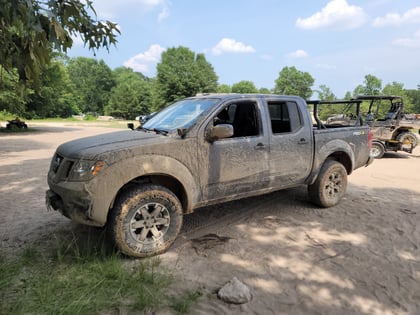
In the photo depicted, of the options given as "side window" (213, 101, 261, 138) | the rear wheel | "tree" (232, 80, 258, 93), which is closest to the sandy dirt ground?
"side window" (213, 101, 261, 138)

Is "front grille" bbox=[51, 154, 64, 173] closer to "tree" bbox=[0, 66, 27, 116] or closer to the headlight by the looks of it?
the headlight

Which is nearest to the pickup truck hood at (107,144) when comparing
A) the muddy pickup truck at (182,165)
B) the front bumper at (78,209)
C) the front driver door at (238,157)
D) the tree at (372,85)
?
the muddy pickup truck at (182,165)

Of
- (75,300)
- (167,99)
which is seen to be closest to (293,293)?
(75,300)

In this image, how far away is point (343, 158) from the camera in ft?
18.9

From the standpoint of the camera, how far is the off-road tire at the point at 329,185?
536cm

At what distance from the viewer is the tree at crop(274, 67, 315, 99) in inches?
2891

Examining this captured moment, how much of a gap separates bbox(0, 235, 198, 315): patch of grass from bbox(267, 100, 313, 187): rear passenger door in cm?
224

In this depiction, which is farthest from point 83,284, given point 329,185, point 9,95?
point 9,95

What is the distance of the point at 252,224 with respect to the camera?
188 inches

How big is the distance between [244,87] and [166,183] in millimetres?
Result: 71328

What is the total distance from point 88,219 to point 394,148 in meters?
12.9

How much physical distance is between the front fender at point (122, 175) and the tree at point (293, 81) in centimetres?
7274

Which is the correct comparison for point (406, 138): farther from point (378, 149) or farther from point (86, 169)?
point (86, 169)

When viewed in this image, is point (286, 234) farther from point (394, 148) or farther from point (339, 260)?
point (394, 148)
